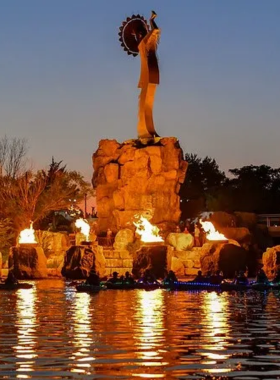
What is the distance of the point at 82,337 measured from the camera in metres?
18.4

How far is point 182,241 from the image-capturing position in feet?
168

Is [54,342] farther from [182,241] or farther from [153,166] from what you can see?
[153,166]

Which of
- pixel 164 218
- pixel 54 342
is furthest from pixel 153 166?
pixel 54 342

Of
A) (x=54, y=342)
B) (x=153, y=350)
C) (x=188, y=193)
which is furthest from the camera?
(x=188, y=193)

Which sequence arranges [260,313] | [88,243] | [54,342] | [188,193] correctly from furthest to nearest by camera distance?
[188,193] → [88,243] → [260,313] → [54,342]

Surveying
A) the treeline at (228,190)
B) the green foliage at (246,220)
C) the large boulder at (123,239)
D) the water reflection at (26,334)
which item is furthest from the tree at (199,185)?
the water reflection at (26,334)

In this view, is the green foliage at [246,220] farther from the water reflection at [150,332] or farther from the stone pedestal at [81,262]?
the water reflection at [150,332]

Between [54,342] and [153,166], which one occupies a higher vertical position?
[153,166]

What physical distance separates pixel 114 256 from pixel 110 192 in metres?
7.11

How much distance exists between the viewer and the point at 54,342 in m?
17.5

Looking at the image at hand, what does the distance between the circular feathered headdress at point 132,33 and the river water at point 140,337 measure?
32.1m

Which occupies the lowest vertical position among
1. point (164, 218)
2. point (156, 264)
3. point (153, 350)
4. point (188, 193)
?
point (153, 350)

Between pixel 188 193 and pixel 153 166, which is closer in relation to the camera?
pixel 153 166

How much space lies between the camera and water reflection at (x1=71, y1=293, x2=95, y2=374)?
1453 cm
